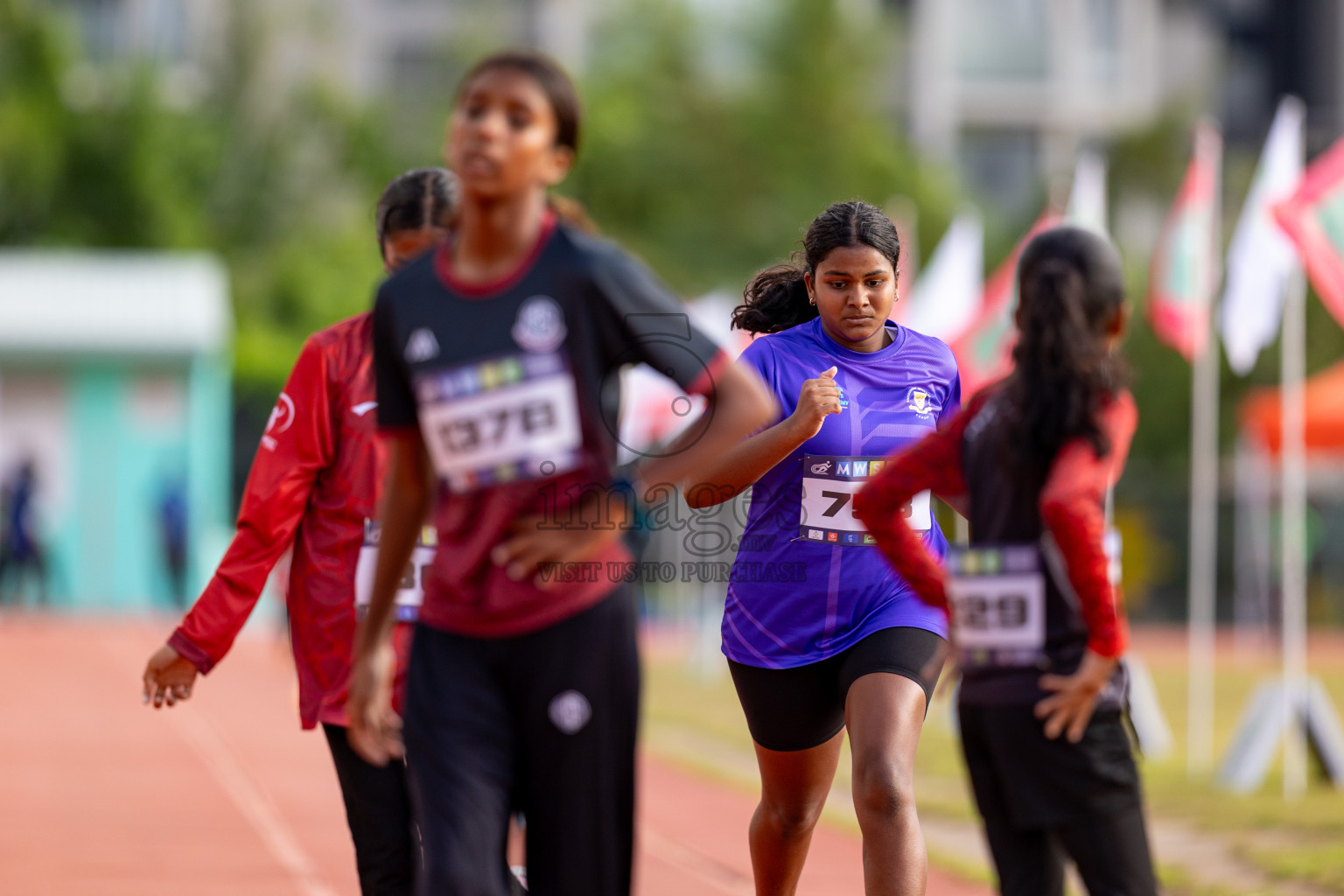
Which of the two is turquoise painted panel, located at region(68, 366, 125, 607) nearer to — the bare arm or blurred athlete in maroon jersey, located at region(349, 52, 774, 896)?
the bare arm

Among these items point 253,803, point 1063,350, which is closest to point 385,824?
point 1063,350

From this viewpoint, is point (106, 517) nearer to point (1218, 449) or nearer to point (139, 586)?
point (139, 586)

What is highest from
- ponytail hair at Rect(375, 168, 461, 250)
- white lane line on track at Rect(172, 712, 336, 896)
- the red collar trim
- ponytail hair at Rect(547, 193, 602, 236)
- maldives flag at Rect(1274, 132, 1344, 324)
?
maldives flag at Rect(1274, 132, 1344, 324)

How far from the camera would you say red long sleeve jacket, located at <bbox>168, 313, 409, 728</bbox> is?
4297 millimetres

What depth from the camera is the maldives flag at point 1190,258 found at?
39.2 feet

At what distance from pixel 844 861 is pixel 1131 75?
48974 millimetres

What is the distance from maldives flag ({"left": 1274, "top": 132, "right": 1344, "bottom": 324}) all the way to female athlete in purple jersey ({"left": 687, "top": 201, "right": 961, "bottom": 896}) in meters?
5.48

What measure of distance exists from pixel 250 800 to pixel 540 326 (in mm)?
6789

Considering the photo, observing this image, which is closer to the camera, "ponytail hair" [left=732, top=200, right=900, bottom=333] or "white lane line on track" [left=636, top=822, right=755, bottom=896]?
"ponytail hair" [left=732, top=200, right=900, bottom=333]

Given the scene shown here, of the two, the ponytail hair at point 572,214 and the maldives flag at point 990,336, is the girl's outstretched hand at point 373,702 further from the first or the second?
the maldives flag at point 990,336

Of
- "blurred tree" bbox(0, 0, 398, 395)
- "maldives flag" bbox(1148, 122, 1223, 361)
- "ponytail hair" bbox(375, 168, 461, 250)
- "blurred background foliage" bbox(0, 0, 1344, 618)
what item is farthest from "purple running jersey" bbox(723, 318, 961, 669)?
"blurred tree" bbox(0, 0, 398, 395)

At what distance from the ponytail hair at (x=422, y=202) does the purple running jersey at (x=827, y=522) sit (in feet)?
3.10

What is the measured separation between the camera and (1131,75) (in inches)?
2095

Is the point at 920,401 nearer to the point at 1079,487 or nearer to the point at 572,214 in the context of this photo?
the point at 572,214
